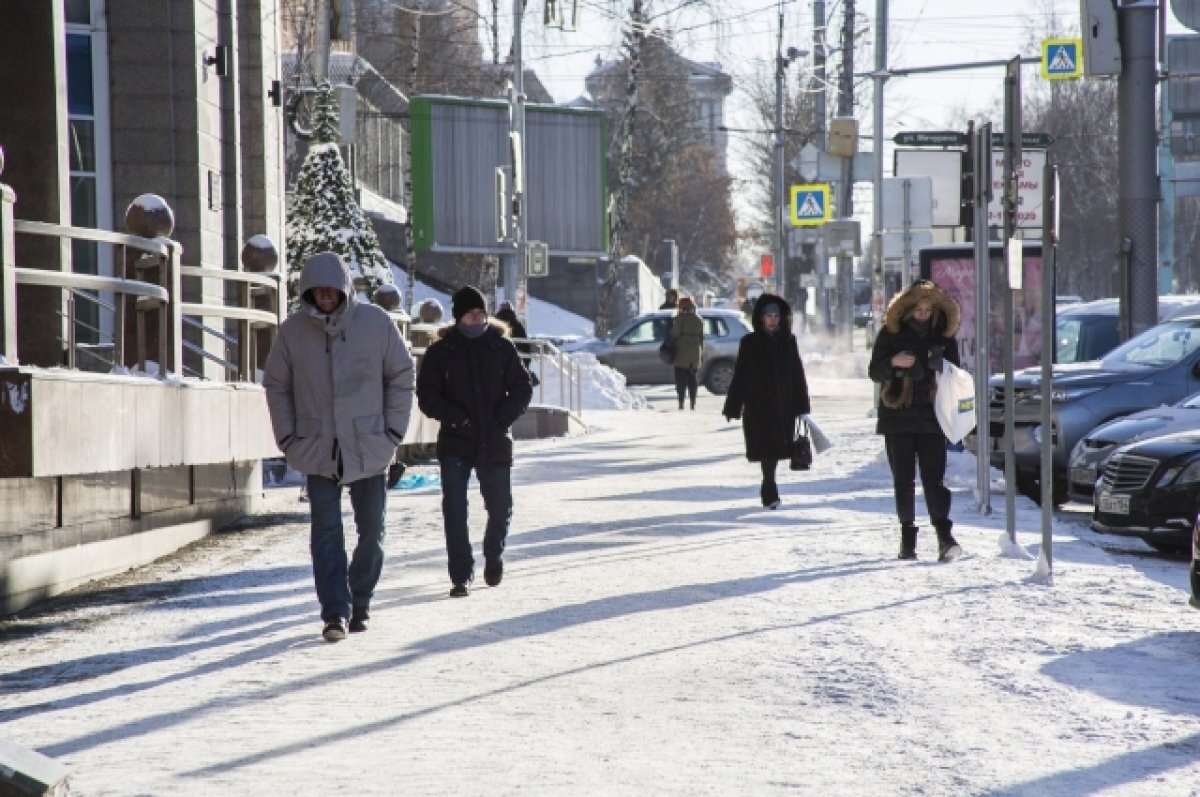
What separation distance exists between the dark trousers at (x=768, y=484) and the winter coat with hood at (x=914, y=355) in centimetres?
304

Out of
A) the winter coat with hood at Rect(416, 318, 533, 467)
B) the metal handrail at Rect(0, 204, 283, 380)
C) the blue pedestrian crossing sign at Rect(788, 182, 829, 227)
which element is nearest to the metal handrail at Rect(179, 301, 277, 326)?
the metal handrail at Rect(0, 204, 283, 380)

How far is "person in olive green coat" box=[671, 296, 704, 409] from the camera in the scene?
105 ft

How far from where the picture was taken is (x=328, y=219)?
30.9m

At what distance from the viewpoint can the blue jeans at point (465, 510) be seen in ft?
33.7

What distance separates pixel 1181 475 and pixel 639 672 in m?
6.12

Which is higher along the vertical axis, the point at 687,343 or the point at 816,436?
the point at 687,343

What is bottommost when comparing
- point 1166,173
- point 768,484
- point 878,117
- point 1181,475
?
point 768,484

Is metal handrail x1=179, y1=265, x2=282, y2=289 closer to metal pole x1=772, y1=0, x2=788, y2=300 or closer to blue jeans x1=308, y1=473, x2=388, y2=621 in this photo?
blue jeans x1=308, y1=473, x2=388, y2=621

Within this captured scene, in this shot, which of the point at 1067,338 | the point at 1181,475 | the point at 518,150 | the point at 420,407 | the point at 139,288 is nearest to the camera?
the point at 420,407

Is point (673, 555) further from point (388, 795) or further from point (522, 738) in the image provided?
point (388, 795)

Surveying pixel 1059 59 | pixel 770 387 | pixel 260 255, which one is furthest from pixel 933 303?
pixel 1059 59

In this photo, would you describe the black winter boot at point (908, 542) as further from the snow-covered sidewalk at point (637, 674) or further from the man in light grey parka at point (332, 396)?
the man in light grey parka at point (332, 396)

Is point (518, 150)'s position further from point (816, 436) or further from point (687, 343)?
point (816, 436)

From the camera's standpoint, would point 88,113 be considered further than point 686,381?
No
